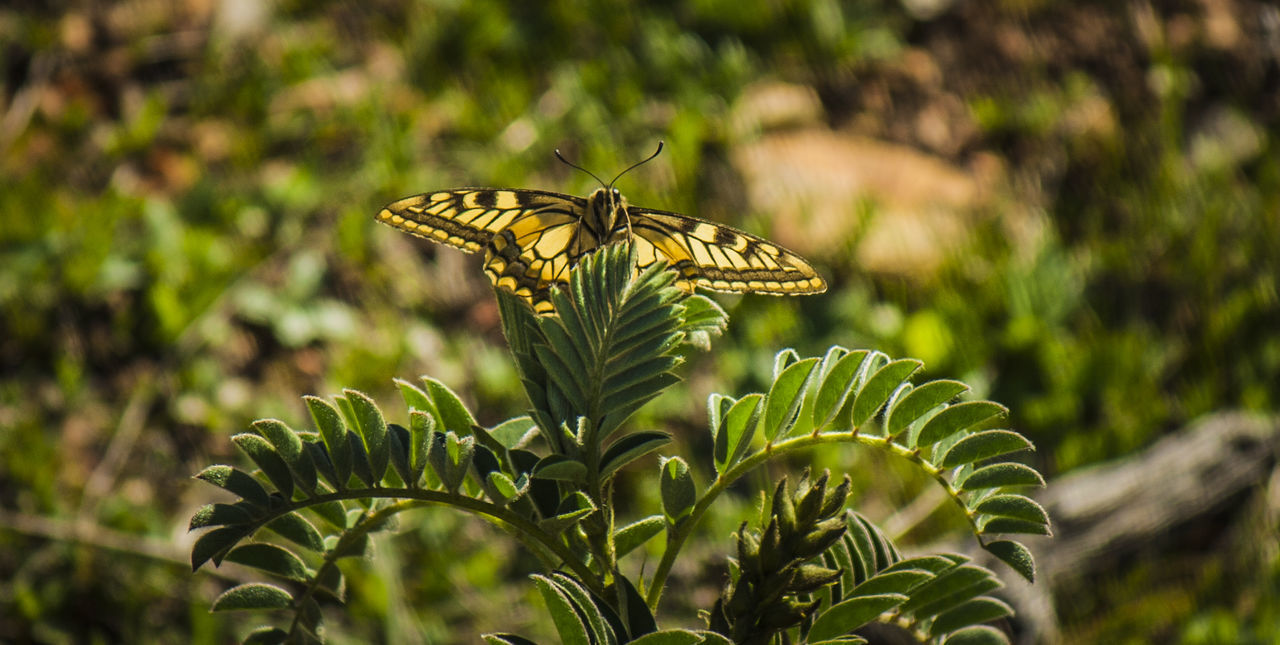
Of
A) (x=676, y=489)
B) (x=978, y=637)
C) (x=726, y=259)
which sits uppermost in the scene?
(x=726, y=259)

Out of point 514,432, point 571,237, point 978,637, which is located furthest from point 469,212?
point 978,637

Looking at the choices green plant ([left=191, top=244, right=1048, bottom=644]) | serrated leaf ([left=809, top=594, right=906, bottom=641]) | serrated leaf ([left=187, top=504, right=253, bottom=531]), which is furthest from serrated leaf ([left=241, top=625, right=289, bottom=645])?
serrated leaf ([left=809, top=594, right=906, bottom=641])

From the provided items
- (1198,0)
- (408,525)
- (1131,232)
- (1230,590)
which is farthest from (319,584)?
(1198,0)

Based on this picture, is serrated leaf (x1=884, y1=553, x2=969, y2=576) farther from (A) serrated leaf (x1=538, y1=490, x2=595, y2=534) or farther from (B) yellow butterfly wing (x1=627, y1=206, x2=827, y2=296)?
(B) yellow butterfly wing (x1=627, y1=206, x2=827, y2=296)

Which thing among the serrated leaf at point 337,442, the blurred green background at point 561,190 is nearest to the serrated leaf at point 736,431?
the serrated leaf at point 337,442

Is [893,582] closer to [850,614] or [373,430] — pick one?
[850,614]
